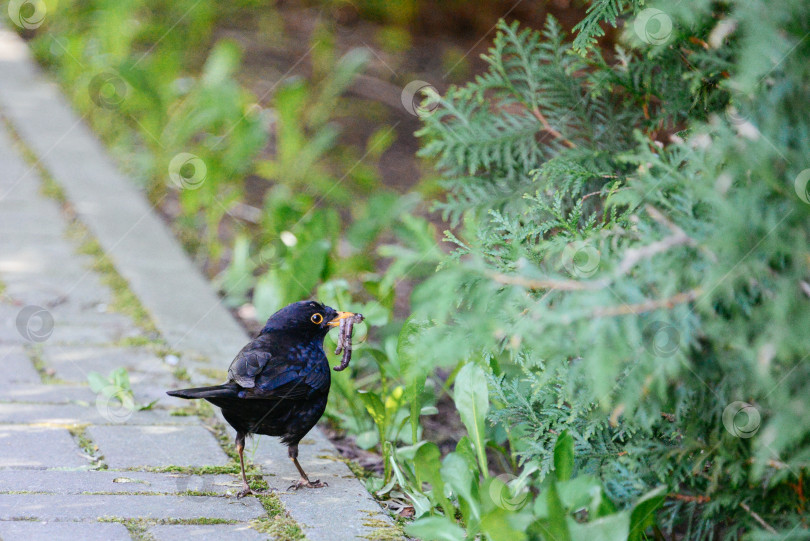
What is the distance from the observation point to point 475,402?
7.43 feet

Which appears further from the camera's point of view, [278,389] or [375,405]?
[375,405]

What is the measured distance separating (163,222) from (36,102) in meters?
1.96

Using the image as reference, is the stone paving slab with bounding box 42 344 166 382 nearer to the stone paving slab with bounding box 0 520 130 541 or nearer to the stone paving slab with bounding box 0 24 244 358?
the stone paving slab with bounding box 0 24 244 358

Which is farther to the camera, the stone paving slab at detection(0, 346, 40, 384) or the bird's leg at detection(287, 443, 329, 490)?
the stone paving slab at detection(0, 346, 40, 384)

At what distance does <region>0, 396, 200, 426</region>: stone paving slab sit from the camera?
279 centimetres

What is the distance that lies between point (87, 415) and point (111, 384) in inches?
5.4

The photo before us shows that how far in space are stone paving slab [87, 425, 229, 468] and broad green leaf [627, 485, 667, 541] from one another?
1317 mm

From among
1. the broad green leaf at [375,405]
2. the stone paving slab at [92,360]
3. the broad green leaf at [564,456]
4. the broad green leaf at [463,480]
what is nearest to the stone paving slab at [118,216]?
the stone paving slab at [92,360]

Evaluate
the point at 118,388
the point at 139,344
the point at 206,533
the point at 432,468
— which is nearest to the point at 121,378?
the point at 118,388

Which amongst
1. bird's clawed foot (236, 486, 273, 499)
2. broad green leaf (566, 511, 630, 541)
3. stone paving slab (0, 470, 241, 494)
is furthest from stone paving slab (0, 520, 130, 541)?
broad green leaf (566, 511, 630, 541)

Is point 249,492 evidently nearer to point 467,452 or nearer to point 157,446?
point 157,446

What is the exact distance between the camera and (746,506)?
1.86 m

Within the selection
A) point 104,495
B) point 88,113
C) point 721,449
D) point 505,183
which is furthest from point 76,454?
point 88,113

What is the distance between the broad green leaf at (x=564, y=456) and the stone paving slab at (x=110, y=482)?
3.22ft
